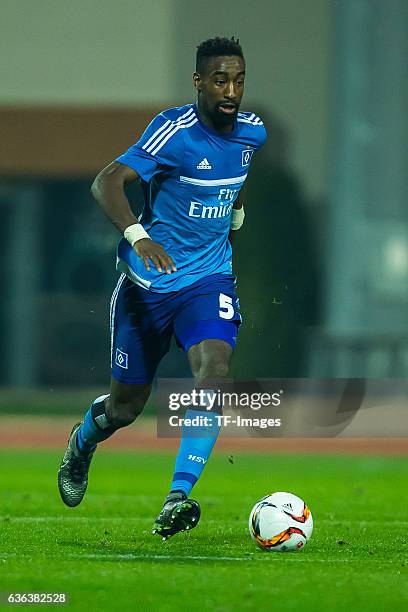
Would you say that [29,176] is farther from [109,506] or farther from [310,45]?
[109,506]

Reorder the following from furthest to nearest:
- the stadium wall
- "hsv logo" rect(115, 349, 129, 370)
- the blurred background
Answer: the stadium wall < the blurred background < "hsv logo" rect(115, 349, 129, 370)

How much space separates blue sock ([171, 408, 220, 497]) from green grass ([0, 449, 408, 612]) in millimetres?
426

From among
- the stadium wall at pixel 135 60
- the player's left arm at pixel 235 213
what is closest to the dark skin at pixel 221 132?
the player's left arm at pixel 235 213

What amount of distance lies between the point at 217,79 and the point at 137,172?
0.66 metres

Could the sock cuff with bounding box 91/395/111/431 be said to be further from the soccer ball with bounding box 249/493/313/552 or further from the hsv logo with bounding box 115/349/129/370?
Answer: the soccer ball with bounding box 249/493/313/552

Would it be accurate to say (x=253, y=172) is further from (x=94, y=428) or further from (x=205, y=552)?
(x=205, y=552)

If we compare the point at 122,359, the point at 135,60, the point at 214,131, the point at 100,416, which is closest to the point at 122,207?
the point at 214,131

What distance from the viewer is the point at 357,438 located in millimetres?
23031

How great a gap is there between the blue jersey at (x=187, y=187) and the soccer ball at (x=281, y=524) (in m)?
1.34

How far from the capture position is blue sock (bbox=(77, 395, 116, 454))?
853 centimetres

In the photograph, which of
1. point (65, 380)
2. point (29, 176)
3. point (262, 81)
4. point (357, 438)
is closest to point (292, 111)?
point (262, 81)

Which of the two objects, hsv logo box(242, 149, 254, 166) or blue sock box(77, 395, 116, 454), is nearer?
hsv logo box(242, 149, 254, 166)

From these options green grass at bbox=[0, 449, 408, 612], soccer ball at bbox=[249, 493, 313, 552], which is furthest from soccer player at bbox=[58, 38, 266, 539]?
green grass at bbox=[0, 449, 408, 612]

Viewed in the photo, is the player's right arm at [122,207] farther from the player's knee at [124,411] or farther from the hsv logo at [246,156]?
the player's knee at [124,411]
